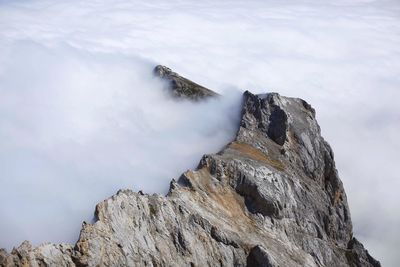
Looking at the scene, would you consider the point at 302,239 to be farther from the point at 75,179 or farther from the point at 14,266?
the point at 14,266

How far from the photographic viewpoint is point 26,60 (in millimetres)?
161875

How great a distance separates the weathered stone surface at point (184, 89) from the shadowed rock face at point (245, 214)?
1362 cm

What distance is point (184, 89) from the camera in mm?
94438

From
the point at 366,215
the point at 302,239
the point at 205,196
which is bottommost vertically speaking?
the point at 366,215

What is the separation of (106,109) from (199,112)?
30.5m

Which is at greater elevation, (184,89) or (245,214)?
(184,89)

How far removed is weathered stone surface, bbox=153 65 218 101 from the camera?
9131 centimetres

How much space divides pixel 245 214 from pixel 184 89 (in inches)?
1519

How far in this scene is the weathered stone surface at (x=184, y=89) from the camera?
9131 centimetres

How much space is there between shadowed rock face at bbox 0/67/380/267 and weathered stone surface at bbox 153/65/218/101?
1362 cm

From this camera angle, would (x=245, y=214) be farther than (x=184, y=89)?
No

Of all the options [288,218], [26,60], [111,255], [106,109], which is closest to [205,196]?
[288,218]

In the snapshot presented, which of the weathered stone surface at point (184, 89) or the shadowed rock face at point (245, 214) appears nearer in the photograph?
the shadowed rock face at point (245, 214)

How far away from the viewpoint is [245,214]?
2323 inches
